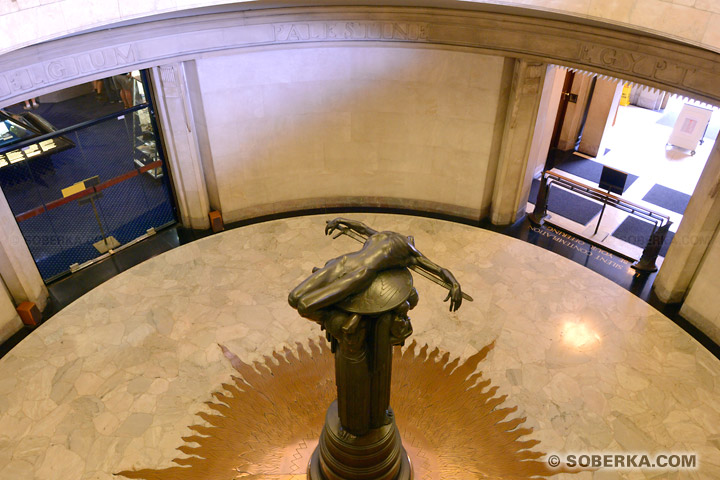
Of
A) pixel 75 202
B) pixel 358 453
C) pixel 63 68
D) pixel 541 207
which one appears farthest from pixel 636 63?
pixel 75 202

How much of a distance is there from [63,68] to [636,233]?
10159 mm

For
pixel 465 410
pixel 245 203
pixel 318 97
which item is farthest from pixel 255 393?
pixel 318 97

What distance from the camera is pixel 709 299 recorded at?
322 inches

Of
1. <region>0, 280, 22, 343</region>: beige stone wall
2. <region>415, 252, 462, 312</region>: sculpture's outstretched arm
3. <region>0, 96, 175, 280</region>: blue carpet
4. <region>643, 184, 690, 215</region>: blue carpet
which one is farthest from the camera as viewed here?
<region>643, 184, 690, 215</region>: blue carpet

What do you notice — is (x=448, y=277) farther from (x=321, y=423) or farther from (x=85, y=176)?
(x=85, y=176)

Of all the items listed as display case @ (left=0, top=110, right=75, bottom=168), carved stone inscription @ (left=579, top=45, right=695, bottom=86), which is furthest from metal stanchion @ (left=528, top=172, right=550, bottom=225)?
display case @ (left=0, top=110, right=75, bottom=168)

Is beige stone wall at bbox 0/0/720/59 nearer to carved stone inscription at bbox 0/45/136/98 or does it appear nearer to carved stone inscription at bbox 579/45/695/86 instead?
carved stone inscription at bbox 579/45/695/86

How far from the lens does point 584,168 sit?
1336 centimetres

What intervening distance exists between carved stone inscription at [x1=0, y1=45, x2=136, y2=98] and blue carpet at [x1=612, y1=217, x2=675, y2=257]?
9.14 m

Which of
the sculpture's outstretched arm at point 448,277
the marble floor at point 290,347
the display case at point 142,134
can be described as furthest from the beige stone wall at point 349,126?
the sculpture's outstretched arm at point 448,277

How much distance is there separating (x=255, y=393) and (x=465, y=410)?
106 inches

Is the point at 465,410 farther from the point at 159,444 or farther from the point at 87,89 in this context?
the point at 87,89

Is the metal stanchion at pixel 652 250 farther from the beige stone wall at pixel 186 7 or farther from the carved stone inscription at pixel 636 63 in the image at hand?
the beige stone wall at pixel 186 7

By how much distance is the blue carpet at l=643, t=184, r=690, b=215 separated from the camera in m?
11.8
